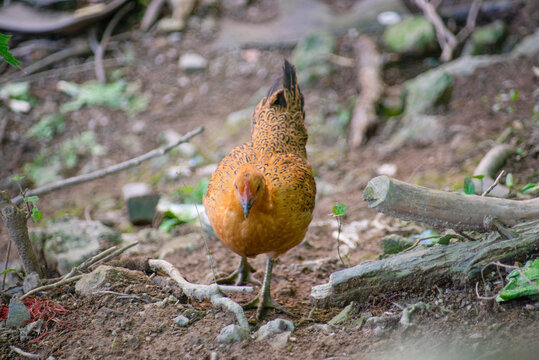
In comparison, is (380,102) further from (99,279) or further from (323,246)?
(99,279)

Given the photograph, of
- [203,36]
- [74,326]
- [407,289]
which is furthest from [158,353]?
[203,36]

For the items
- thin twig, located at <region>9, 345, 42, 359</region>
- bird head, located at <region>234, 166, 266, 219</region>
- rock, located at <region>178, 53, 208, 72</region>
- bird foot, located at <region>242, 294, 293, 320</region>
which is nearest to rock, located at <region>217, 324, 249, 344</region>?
bird foot, located at <region>242, 294, 293, 320</region>

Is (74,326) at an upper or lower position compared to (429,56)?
lower

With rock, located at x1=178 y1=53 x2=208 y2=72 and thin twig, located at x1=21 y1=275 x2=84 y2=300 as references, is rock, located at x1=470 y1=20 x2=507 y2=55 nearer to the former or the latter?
rock, located at x1=178 y1=53 x2=208 y2=72

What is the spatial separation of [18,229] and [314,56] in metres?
6.26

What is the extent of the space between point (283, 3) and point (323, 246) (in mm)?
7547

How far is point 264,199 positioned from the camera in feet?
11.3

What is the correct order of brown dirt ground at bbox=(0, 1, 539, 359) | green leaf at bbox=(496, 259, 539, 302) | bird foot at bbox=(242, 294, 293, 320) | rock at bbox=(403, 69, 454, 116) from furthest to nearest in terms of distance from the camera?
rock at bbox=(403, 69, 454, 116) < bird foot at bbox=(242, 294, 293, 320) < brown dirt ground at bbox=(0, 1, 539, 359) < green leaf at bbox=(496, 259, 539, 302)

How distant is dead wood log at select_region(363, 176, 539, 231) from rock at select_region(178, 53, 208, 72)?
6.92 meters

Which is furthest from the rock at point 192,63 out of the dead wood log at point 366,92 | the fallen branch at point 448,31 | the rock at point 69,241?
the rock at point 69,241

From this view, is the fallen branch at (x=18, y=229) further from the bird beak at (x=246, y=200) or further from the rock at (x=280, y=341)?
the rock at (x=280, y=341)

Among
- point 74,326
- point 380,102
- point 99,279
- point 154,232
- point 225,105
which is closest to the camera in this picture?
point 74,326

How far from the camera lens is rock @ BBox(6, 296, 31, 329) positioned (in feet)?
10.3

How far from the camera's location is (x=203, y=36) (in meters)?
9.86
